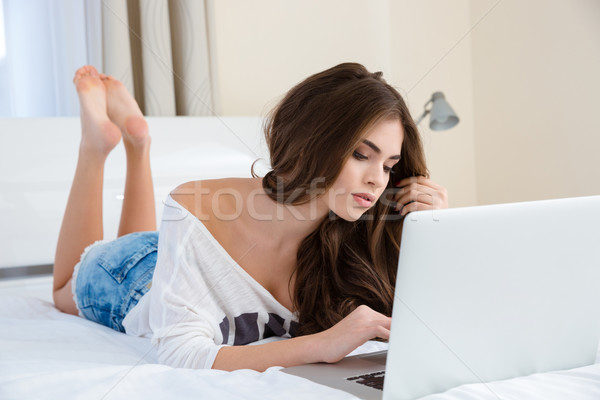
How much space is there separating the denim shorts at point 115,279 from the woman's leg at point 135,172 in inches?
9.8

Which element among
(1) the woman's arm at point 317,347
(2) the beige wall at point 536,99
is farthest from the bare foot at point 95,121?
(2) the beige wall at point 536,99

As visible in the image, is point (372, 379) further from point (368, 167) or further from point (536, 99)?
point (536, 99)

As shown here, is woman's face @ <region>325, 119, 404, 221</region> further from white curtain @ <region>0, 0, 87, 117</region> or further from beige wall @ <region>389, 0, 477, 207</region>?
beige wall @ <region>389, 0, 477, 207</region>

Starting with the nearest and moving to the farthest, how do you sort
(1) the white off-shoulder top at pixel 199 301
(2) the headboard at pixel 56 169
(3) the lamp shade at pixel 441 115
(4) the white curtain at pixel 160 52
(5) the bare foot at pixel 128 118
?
(1) the white off-shoulder top at pixel 199 301, (5) the bare foot at pixel 128 118, (2) the headboard at pixel 56 169, (4) the white curtain at pixel 160 52, (3) the lamp shade at pixel 441 115

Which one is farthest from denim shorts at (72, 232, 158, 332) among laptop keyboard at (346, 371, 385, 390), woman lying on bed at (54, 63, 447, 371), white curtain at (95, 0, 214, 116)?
white curtain at (95, 0, 214, 116)

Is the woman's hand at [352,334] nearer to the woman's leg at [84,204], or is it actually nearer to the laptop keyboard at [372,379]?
the laptop keyboard at [372,379]

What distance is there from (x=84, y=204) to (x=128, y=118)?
32 cm

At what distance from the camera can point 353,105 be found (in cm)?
113

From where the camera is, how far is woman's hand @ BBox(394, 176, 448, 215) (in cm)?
128

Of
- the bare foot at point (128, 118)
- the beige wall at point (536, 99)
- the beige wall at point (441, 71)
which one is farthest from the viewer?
the beige wall at point (441, 71)

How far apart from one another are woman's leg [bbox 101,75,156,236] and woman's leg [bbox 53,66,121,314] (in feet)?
0.24

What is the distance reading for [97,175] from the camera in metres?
1.77

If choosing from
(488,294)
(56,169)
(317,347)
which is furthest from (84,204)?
(488,294)

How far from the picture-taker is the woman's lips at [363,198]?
1127 millimetres
